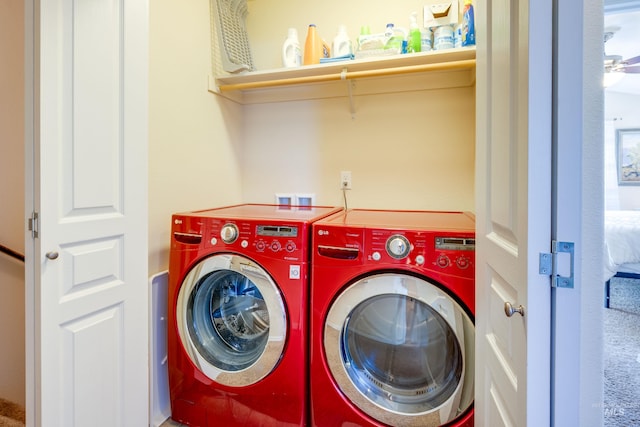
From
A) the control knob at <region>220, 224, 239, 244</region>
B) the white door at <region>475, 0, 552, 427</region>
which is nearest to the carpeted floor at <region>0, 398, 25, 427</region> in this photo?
the control knob at <region>220, 224, 239, 244</region>

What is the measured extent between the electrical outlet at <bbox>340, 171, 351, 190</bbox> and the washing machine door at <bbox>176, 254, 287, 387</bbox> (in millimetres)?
927

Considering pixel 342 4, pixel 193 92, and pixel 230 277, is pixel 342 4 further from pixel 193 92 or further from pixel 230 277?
pixel 230 277

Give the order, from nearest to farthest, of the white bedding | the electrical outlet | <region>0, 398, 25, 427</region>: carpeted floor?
the white bedding
<region>0, 398, 25, 427</region>: carpeted floor
the electrical outlet

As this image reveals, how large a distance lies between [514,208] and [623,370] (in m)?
0.85

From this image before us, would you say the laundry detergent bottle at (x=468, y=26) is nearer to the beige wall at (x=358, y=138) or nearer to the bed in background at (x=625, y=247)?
the beige wall at (x=358, y=138)

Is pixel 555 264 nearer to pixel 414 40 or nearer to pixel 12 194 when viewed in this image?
pixel 414 40

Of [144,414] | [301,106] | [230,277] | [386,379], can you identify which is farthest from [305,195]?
[144,414]

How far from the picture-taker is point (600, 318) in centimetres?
60

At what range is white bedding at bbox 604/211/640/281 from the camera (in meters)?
0.92

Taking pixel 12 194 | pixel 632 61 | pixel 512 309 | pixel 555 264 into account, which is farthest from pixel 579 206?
pixel 12 194

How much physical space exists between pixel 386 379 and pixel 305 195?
1265 mm

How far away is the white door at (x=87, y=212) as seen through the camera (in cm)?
99

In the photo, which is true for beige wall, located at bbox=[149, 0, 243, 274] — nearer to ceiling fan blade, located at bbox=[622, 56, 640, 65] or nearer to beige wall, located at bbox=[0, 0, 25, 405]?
beige wall, located at bbox=[0, 0, 25, 405]

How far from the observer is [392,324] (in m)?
1.31
